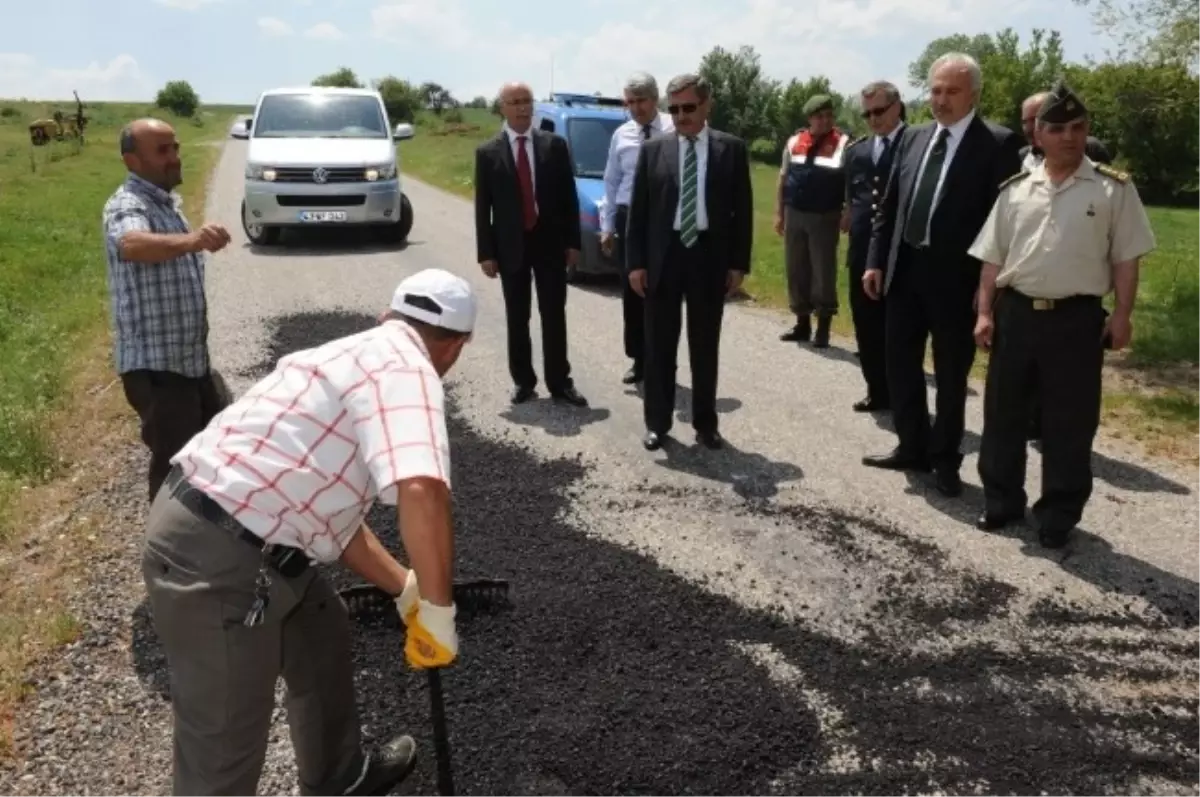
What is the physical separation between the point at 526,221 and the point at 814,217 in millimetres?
3100

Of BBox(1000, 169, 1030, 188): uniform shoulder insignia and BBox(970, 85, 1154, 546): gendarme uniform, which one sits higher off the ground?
BBox(1000, 169, 1030, 188): uniform shoulder insignia

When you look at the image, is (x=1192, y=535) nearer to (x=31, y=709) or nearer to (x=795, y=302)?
(x=795, y=302)

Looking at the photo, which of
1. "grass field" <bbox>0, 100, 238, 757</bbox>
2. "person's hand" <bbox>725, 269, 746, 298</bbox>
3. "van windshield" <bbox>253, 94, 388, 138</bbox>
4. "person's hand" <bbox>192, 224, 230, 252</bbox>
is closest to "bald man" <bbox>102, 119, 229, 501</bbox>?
"person's hand" <bbox>192, 224, 230, 252</bbox>

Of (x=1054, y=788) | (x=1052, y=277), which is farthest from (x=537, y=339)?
(x=1054, y=788)

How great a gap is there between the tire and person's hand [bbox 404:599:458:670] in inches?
487

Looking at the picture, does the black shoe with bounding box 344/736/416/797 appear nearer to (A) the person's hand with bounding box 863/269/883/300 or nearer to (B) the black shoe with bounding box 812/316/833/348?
(A) the person's hand with bounding box 863/269/883/300

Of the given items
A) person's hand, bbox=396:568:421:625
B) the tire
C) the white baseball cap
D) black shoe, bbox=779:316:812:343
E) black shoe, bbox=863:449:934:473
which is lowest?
black shoe, bbox=863:449:934:473

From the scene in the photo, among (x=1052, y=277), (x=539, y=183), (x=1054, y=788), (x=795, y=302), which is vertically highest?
(x=539, y=183)

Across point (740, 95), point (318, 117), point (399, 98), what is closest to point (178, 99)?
point (399, 98)

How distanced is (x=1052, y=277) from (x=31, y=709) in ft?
15.6

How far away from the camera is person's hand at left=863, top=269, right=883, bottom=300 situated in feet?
19.4

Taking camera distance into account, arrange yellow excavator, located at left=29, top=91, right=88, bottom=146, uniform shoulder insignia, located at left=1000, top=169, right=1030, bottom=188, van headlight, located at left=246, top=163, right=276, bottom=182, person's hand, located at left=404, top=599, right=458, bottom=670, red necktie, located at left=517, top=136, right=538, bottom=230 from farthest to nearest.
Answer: yellow excavator, located at left=29, top=91, right=88, bottom=146 → van headlight, located at left=246, top=163, right=276, bottom=182 → red necktie, located at left=517, top=136, right=538, bottom=230 → uniform shoulder insignia, located at left=1000, top=169, right=1030, bottom=188 → person's hand, located at left=404, top=599, right=458, bottom=670

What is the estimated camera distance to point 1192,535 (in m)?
5.05

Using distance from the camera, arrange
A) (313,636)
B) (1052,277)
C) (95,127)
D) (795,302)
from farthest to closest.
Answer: (95,127) → (795,302) → (1052,277) → (313,636)
